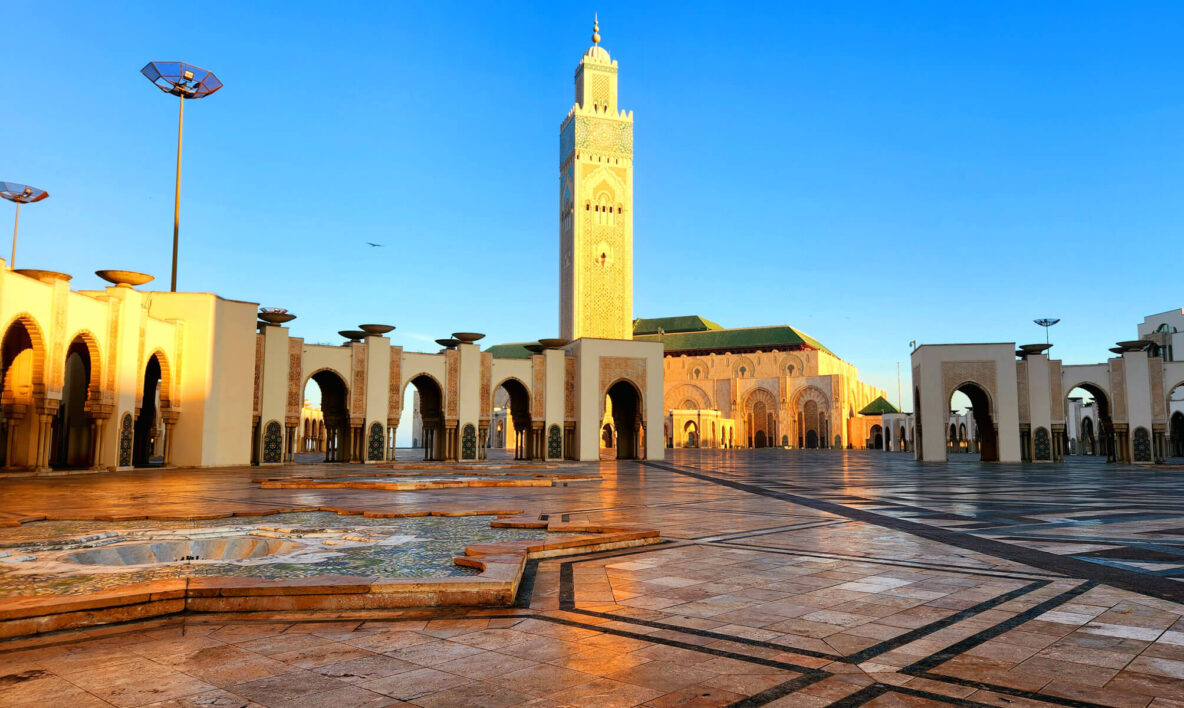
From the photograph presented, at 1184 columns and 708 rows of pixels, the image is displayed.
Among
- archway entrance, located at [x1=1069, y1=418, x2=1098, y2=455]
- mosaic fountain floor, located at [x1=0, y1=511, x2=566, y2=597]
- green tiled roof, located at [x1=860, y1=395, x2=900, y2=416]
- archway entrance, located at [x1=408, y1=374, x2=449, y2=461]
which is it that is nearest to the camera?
mosaic fountain floor, located at [x1=0, y1=511, x2=566, y2=597]

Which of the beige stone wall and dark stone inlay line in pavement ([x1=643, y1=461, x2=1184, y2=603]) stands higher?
the beige stone wall

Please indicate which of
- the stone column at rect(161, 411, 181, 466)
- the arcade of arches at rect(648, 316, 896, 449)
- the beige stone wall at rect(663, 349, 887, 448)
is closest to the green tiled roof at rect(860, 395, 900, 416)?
the arcade of arches at rect(648, 316, 896, 449)

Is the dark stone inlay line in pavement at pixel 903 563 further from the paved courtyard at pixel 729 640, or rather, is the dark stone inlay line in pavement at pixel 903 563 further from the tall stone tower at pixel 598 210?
the tall stone tower at pixel 598 210

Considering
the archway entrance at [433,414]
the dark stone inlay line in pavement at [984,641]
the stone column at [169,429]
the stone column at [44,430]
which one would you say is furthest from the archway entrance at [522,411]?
the dark stone inlay line in pavement at [984,641]

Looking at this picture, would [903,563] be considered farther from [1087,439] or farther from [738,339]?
[738,339]

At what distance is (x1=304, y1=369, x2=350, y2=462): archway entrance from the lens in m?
25.6

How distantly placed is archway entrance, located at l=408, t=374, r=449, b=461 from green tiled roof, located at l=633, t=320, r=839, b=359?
33.0 metres

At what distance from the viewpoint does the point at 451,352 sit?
27281mm

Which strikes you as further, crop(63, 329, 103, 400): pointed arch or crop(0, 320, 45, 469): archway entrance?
crop(63, 329, 103, 400): pointed arch

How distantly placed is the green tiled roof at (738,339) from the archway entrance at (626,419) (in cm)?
2712

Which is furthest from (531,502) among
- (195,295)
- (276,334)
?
(276,334)

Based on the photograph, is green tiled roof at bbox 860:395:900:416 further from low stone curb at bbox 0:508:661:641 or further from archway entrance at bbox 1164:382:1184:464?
low stone curb at bbox 0:508:661:641

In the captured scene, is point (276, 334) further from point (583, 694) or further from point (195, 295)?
point (583, 694)

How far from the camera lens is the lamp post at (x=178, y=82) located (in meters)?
21.0
